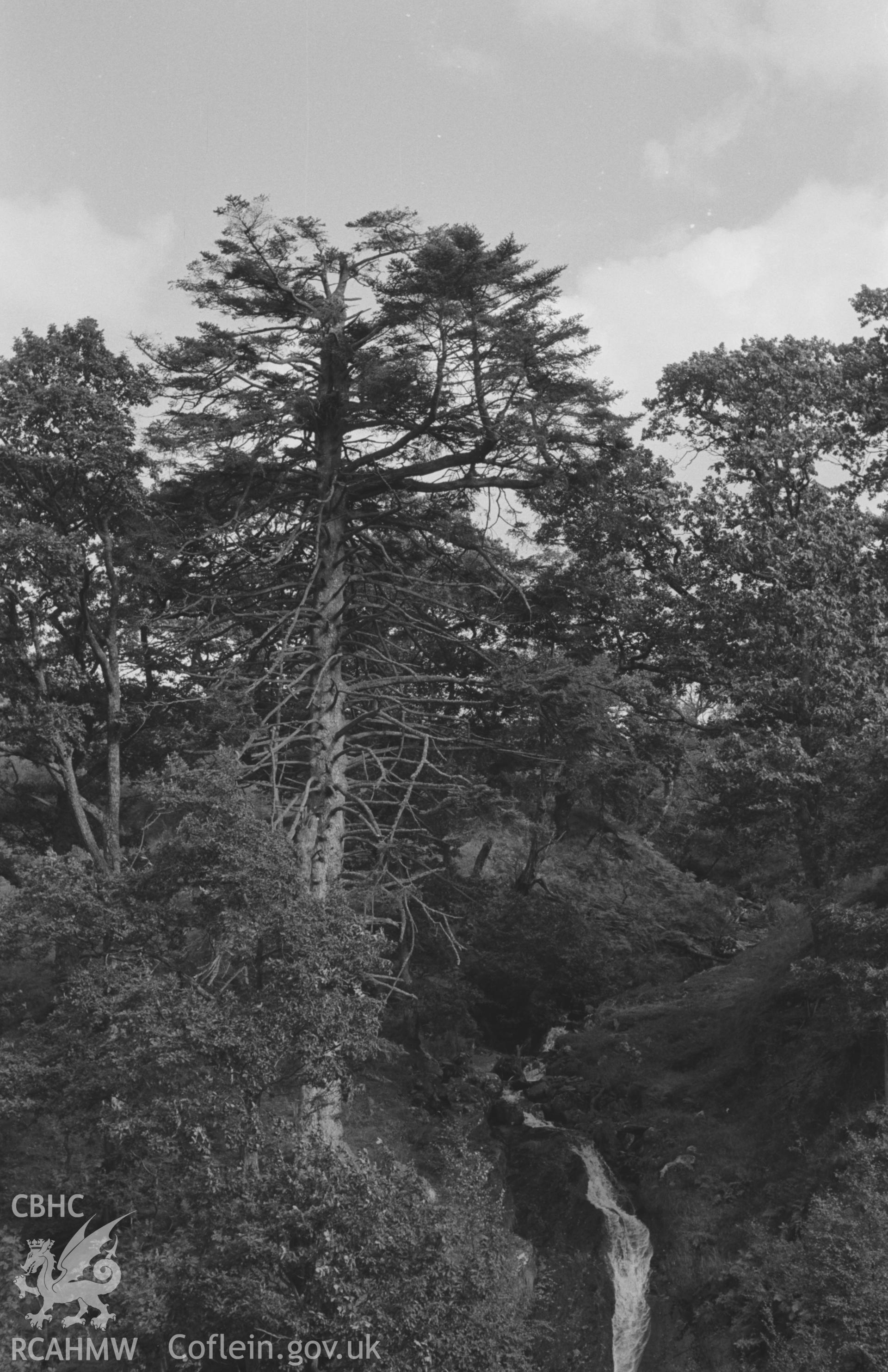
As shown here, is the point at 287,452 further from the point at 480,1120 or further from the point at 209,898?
the point at 480,1120

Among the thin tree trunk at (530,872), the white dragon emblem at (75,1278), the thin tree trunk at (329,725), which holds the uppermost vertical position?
the thin tree trunk at (329,725)

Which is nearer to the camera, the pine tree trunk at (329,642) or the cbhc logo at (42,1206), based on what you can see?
the cbhc logo at (42,1206)

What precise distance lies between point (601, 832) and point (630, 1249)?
11.7 meters

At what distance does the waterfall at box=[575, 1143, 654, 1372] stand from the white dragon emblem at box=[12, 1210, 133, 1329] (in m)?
7.50

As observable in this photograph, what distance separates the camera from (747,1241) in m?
17.9

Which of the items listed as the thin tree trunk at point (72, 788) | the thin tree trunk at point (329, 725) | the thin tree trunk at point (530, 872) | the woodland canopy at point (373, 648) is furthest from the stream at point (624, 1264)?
the thin tree trunk at point (72, 788)

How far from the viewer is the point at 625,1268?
61.9 feet

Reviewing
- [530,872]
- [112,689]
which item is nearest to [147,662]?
[112,689]

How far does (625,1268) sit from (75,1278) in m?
8.52

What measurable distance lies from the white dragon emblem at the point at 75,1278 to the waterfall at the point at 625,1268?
750 centimetres

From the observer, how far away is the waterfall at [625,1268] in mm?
17875

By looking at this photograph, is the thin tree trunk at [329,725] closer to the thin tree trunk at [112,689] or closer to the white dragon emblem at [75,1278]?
the thin tree trunk at [112,689]

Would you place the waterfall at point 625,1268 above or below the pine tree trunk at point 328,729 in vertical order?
below

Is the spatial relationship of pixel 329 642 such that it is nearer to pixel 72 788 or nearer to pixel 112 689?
pixel 112 689
